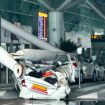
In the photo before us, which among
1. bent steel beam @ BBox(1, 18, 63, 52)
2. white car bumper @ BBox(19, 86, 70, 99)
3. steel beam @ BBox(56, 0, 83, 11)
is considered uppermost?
steel beam @ BBox(56, 0, 83, 11)

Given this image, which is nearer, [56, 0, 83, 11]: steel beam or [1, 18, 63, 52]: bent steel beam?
[1, 18, 63, 52]: bent steel beam

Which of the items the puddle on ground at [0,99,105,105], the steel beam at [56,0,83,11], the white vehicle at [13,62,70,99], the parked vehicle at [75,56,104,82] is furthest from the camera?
the steel beam at [56,0,83,11]

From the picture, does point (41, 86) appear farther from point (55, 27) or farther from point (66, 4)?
point (66, 4)

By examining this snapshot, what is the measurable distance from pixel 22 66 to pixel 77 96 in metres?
2.63

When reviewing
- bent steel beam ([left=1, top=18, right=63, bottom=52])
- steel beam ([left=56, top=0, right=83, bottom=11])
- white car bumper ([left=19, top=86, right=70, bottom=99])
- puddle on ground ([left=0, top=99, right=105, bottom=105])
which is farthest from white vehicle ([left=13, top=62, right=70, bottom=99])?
steel beam ([left=56, top=0, right=83, bottom=11])

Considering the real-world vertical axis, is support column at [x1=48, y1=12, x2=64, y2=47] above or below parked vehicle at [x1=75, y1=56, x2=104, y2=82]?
above

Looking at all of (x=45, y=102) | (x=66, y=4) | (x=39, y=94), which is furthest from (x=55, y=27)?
(x=45, y=102)

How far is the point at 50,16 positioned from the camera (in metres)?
46.2

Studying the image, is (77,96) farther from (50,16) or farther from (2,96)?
(50,16)

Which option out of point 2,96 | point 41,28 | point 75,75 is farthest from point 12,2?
point 2,96

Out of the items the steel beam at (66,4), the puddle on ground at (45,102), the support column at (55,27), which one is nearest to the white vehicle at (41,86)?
the puddle on ground at (45,102)

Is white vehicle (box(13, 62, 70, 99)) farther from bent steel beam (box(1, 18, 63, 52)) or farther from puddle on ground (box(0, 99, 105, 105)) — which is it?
bent steel beam (box(1, 18, 63, 52))

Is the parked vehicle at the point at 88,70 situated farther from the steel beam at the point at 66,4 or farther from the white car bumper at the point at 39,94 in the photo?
the steel beam at the point at 66,4

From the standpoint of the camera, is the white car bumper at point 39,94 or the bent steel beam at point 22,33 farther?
the bent steel beam at point 22,33
